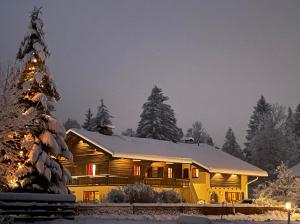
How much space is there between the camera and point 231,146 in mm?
102375

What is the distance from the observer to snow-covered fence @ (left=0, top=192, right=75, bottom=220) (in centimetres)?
2785

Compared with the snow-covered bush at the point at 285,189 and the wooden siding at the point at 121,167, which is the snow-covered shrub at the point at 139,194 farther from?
the snow-covered bush at the point at 285,189

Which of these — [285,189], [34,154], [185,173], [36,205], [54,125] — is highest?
Answer: [54,125]

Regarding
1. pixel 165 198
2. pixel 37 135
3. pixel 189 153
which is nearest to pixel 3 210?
pixel 37 135

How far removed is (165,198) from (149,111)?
48.5 meters

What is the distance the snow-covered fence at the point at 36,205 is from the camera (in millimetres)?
27850

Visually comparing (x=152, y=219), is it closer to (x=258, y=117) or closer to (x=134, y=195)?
(x=134, y=195)

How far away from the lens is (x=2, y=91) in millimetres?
25406

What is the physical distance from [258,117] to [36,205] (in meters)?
86.7

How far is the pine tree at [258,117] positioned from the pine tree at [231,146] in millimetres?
1774

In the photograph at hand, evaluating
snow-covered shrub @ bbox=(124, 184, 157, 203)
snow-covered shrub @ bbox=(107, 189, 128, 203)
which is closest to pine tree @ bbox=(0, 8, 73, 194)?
snow-covered shrub @ bbox=(107, 189, 128, 203)

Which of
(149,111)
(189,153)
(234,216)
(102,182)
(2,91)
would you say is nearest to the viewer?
(2,91)

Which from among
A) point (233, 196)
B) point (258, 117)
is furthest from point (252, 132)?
point (233, 196)

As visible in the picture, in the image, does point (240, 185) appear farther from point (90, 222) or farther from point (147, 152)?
point (90, 222)
